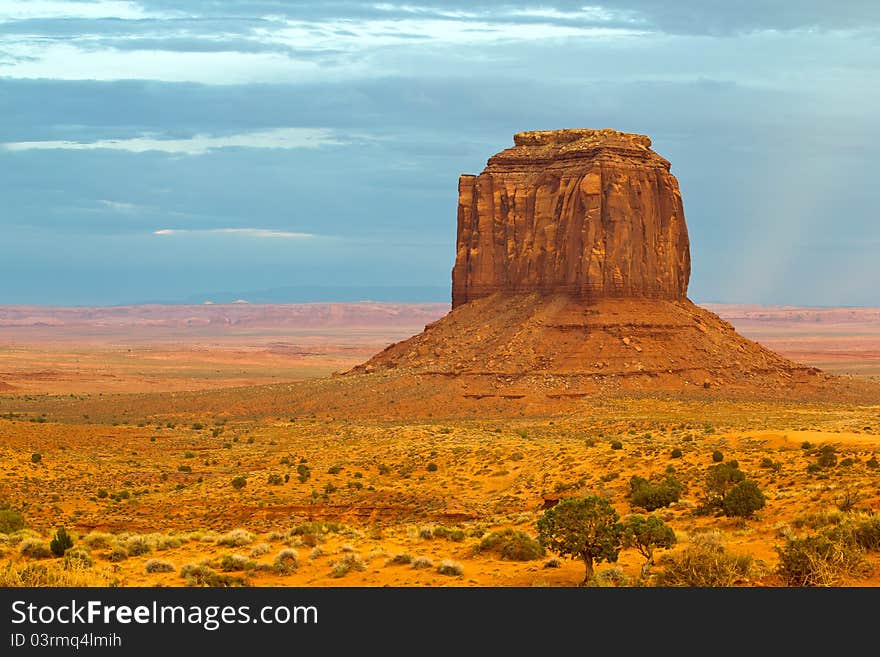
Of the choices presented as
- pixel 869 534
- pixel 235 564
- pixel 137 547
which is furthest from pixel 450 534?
pixel 869 534

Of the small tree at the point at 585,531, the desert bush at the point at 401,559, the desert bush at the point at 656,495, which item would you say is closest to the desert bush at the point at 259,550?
the desert bush at the point at 401,559

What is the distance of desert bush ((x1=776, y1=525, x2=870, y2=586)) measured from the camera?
19016mm

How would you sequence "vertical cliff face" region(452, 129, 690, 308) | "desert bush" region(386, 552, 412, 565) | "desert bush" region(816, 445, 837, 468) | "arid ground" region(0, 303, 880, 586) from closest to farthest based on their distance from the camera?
"arid ground" region(0, 303, 880, 586)
"desert bush" region(386, 552, 412, 565)
"desert bush" region(816, 445, 837, 468)
"vertical cliff face" region(452, 129, 690, 308)

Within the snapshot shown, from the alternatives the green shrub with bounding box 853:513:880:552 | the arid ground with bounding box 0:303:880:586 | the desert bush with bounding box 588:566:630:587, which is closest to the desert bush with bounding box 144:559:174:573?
the arid ground with bounding box 0:303:880:586

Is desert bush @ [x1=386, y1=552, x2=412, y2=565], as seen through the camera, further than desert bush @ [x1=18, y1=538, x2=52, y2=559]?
No

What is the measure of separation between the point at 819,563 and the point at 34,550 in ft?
55.6

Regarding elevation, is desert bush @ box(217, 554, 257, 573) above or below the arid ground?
below

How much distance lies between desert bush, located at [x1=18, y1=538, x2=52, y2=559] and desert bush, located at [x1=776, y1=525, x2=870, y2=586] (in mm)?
15902

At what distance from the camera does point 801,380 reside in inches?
3260

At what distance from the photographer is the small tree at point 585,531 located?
22.2m

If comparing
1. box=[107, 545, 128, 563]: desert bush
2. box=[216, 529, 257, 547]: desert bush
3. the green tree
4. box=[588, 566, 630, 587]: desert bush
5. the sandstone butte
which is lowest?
box=[588, 566, 630, 587]: desert bush

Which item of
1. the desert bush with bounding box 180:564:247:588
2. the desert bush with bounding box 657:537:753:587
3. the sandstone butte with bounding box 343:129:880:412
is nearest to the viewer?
the desert bush with bounding box 657:537:753:587

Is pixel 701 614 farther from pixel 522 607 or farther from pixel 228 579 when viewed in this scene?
pixel 228 579

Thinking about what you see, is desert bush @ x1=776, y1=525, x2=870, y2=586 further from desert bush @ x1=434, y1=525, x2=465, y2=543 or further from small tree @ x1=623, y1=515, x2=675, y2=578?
desert bush @ x1=434, y1=525, x2=465, y2=543
